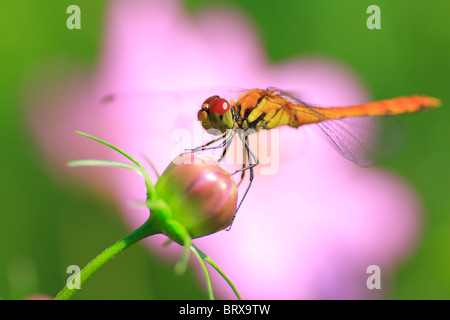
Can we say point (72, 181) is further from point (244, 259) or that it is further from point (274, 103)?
point (274, 103)

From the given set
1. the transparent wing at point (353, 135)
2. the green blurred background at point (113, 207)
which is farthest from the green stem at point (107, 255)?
the green blurred background at point (113, 207)

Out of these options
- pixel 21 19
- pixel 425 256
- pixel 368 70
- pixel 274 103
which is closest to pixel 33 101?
pixel 21 19

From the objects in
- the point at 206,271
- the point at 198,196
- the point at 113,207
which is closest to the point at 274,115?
the point at 198,196

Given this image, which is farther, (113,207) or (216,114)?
(113,207)

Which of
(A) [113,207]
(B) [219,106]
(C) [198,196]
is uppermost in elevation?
(B) [219,106]

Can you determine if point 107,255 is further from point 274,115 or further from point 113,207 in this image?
point 113,207

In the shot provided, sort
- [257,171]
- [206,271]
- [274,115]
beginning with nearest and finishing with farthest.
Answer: [206,271]
[274,115]
[257,171]

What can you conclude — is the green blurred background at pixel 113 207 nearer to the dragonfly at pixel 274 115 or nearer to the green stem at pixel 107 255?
the dragonfly at pixel 274 115
